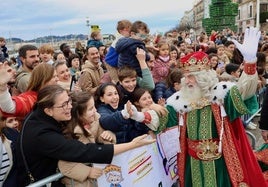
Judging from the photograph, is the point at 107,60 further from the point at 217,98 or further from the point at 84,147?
the point at 84,147

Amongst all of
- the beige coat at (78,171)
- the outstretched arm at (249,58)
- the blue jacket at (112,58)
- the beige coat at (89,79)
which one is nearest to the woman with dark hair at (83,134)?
the beige coat at (78,171)

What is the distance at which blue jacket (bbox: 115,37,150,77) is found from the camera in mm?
3953

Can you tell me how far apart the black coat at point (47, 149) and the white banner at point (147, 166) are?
0.28m

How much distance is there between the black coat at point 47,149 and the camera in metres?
2.30

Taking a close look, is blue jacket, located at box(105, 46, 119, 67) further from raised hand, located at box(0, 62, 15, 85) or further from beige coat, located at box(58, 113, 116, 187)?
raised hand, located at box(0, 62, 15, 85)

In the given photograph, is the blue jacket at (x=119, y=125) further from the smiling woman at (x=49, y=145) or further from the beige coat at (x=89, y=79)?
the beige coat at (x=89, y=79)

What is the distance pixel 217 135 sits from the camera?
10.1 feet

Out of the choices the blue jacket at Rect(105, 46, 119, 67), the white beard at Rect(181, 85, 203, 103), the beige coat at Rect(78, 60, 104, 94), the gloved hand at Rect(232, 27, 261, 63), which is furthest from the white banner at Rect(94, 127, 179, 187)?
the beige coat at Rect(78, 60, 104, 94)

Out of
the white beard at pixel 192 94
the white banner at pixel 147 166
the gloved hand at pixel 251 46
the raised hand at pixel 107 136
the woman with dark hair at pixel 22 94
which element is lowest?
the white banner at pixel 147 166

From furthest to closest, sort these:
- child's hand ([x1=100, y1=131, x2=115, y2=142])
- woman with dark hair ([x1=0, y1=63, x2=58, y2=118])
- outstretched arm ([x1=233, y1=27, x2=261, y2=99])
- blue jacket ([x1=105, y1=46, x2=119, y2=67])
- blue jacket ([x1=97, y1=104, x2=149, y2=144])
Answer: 1. blue jacket ([x1=105, y1=46, x2=119, y2=67])
2. blue jacket ([x1=97, y1=104, x2=149, y2=144])
3. child's hand ([x1=100, y1=131, x2=115, y2=142])
4. outstretched arm ([x1=233, y1=27, x2=261, y2=99])
5. woman with dark hair ([x1=0, y1=63, x2=58, y2=118])

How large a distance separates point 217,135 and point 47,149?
5.29 feet

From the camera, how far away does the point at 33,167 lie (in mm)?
2393

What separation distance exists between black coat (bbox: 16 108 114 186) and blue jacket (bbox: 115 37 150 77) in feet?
5.72

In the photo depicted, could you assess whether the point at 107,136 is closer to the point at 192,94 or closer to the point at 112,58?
the point at 192,94
